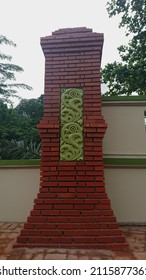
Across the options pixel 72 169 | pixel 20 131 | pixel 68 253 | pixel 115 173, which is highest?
pixel 20 131

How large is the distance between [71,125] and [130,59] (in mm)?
8799

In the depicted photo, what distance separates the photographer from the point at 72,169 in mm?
3465

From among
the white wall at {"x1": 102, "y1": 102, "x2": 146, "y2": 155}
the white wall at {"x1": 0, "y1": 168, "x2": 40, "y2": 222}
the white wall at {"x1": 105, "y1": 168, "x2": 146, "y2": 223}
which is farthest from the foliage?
the white wall at {"x1": 105, "y1": 168, "x2": 146, "y2": 223}

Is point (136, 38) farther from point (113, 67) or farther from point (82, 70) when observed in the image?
point (82, 70)

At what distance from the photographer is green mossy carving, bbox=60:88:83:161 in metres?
3.54

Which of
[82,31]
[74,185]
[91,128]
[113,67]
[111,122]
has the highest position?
Answer: [113,67]

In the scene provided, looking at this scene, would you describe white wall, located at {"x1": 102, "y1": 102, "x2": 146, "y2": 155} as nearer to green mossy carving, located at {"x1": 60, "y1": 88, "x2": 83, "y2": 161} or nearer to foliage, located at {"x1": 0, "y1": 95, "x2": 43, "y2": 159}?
green mossy carving, located at {"x1": 60, "y1": 88, "x2": 83, "y2": 161}

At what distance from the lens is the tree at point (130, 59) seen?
1077 cm

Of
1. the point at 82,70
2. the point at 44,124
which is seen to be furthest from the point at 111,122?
the point at 44,124

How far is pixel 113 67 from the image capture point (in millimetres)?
11469

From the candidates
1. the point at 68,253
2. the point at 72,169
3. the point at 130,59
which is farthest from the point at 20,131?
the point at 68,253

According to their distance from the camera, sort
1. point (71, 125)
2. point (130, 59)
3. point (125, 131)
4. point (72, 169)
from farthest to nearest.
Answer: point (130, 59)
point (125, 131)
point (71, 125)
point (72, 169)

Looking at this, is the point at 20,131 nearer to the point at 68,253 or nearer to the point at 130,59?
the point at 130,59

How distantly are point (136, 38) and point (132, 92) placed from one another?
8.33ft
